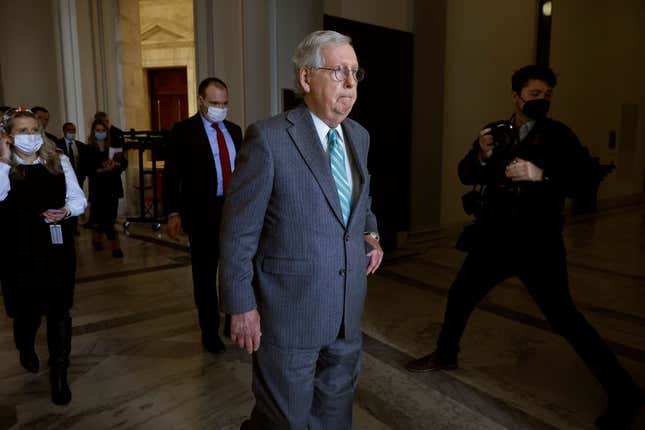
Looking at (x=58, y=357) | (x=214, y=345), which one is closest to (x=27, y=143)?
(x=58, y=357)

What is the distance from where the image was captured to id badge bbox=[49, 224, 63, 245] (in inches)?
104

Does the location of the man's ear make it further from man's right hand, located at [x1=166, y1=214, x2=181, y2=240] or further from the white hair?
man's right hand, located at [x1=166, y1=214, x2=181, y2=240]

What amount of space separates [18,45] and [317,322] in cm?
922

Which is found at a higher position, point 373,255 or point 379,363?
point 373,255

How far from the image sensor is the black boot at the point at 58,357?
264 cm

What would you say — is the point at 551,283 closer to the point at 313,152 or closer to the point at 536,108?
the point at 536,108

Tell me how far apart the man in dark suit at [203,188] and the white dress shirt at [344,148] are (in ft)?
5.32

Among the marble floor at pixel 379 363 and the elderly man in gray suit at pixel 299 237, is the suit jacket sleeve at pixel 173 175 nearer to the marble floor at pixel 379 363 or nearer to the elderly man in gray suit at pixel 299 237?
the marble floor at pixel 379 363

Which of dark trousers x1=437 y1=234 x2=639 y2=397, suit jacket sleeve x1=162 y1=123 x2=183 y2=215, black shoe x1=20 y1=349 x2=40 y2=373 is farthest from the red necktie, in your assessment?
dark trousers x1=437 y1=234 x2=639 y2=397

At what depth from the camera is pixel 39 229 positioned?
2.64m

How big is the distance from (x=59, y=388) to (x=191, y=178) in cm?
137

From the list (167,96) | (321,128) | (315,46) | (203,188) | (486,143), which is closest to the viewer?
(315,46)

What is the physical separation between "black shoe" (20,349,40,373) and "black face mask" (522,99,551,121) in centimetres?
299

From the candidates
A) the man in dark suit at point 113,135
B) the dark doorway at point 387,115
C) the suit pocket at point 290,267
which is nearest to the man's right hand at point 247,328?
the suit pocket at point 290,267
